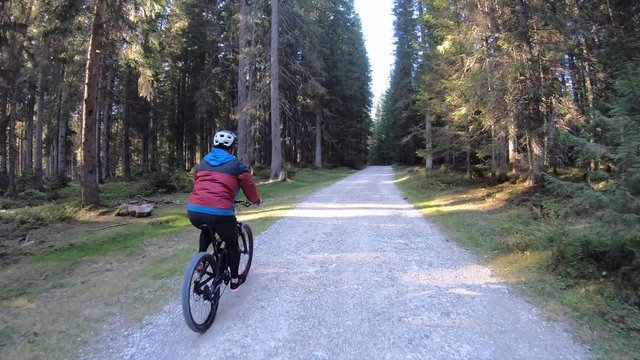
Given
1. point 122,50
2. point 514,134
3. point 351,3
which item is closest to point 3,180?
point 122,50

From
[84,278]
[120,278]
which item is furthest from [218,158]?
[84,278]

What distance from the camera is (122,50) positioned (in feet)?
49.0

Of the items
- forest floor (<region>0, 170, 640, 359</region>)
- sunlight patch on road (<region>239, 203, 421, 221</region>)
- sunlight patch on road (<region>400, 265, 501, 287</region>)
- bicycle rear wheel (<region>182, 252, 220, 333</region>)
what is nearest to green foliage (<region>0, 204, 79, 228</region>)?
forest floor (<region>0, 170, 640, 359</region>)

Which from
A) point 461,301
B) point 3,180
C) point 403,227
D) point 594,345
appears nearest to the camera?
point 594,345

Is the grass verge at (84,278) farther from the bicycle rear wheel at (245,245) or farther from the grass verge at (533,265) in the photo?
the grass verge at (533,265)

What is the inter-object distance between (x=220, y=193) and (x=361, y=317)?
82.9 inches

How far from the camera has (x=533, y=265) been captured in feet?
21.7

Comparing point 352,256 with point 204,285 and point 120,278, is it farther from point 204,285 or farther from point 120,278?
point 120,278

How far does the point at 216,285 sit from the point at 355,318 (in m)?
1.61

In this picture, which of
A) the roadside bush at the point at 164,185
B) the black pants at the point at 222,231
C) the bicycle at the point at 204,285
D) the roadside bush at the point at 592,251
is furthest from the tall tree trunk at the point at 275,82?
the bicycle at the point at 204,285

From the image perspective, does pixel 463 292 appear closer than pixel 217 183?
No

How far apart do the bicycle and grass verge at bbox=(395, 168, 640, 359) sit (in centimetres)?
373

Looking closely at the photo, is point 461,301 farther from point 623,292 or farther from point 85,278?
point 85,278

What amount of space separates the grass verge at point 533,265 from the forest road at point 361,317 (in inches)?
9.5
